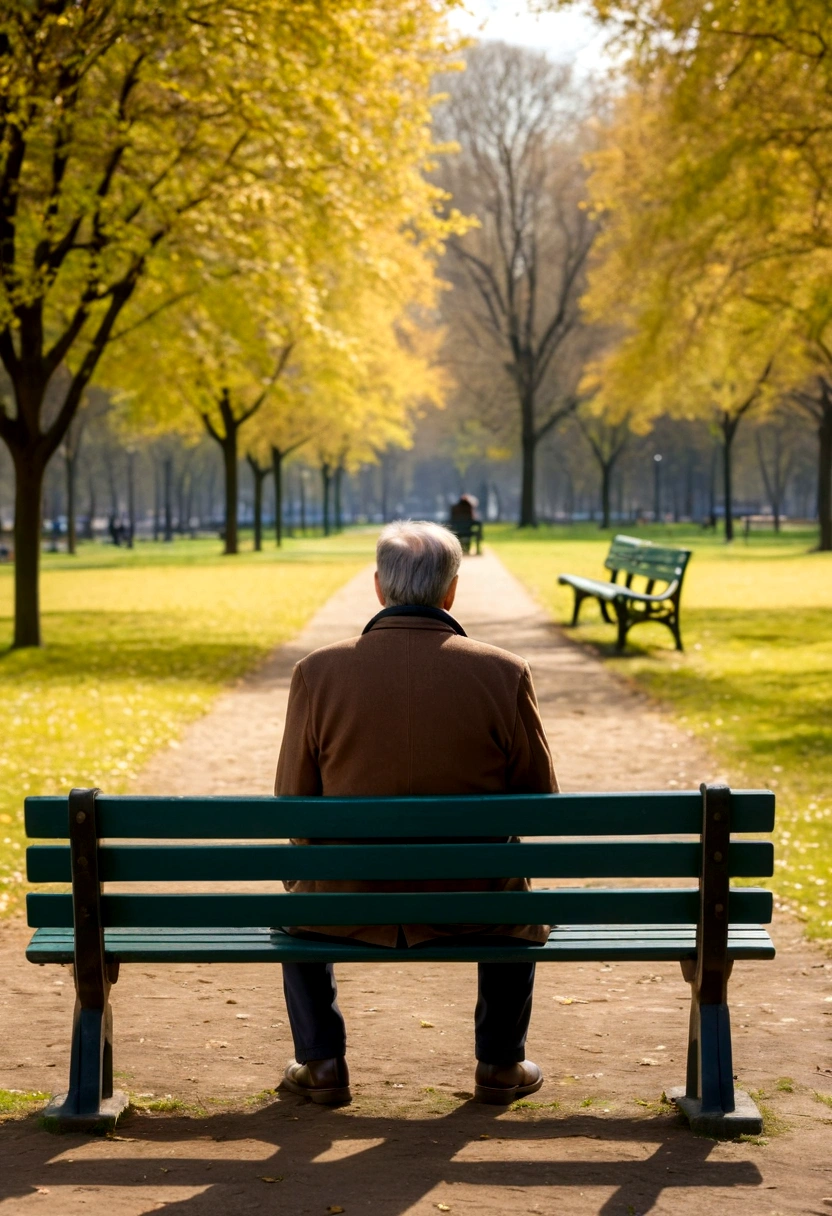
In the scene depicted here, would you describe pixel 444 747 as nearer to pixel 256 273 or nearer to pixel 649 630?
pixel 256 273

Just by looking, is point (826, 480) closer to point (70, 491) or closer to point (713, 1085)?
point (70, 491)

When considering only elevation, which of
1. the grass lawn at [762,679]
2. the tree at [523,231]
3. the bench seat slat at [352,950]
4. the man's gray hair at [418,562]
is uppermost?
the tree at [523,231]

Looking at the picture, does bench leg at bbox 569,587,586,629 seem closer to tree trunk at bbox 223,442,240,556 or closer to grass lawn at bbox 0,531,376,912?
grass lawn at bbox 0,531,376,912

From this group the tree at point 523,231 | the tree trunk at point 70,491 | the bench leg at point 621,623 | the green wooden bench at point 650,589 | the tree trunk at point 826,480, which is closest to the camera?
the green wooden bench at point 650,589

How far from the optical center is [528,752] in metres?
4.00

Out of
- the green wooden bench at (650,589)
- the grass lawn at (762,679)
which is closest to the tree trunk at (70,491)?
the grass lawn at (762,679)

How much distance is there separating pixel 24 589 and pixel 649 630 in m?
7.79

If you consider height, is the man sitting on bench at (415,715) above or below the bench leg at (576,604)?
above

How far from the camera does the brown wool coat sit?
393 centimetres

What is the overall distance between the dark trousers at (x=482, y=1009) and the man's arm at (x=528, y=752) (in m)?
0.49

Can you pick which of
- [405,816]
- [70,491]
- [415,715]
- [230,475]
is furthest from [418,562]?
[70,491]

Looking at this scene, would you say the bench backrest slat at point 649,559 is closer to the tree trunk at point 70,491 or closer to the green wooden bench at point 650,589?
the green wooden bench at point 650,589

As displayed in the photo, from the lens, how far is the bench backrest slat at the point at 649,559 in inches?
651

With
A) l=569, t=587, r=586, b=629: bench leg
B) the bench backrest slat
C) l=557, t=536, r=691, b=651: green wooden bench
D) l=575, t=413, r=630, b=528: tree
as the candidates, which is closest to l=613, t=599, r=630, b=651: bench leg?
l=557, t=536, r=691, b=651: green wooden bench
